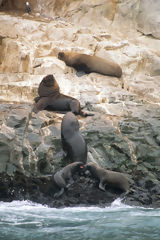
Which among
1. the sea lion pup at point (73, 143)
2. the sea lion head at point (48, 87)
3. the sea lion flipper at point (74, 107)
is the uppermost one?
the sea lion head at point (48, 87)

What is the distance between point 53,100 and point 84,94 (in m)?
1.00

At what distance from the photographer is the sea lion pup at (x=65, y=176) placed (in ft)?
26.9

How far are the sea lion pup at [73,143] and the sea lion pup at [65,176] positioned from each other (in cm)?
34

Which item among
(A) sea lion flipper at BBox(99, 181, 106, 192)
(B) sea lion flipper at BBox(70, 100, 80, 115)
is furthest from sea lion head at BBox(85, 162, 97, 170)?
(B) sea lion flipper at BBox(70, 100, 80, 115)

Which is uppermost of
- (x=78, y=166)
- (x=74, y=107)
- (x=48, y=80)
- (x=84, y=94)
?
(x=48, y=80)

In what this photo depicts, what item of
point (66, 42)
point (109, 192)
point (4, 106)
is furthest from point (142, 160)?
point (66, 42)

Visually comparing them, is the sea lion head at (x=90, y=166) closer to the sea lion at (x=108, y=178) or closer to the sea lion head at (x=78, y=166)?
the sea lion at (x=108, y=178)

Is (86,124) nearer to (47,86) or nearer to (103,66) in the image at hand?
(47,86)

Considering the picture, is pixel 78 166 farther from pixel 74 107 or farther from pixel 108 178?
pixel 74 107

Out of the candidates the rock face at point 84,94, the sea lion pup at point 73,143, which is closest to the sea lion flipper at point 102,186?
the rock face at point 84,94

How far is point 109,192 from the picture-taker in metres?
8.41

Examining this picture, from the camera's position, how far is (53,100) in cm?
1116

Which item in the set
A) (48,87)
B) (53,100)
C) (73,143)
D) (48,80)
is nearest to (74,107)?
(53,100)

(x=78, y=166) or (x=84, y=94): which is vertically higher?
(x=84, y=94)
